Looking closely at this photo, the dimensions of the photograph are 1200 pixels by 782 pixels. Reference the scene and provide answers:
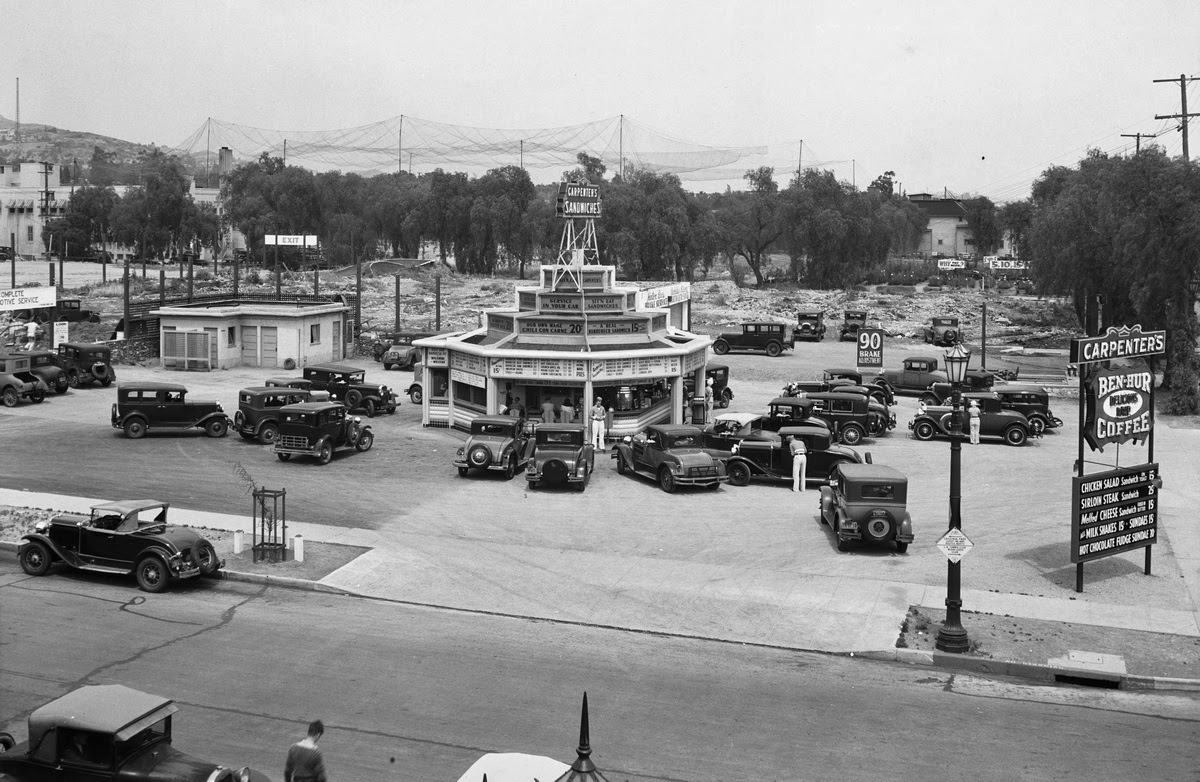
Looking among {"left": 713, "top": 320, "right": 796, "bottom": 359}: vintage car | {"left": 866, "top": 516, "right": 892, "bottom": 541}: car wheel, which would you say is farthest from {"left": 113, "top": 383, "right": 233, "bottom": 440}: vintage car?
{"left": 713, "top": 320, "right": 796, "bottom": 359}: vintage car

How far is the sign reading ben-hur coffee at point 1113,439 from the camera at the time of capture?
2309 centimetres

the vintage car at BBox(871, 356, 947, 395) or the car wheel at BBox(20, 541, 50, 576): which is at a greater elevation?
the vintage car at BBox(871, 356, 947, 395)

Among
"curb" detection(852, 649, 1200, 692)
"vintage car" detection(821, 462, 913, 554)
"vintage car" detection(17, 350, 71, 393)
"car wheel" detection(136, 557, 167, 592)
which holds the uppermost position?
"vintage car" detection(17, 350, 71, 393)

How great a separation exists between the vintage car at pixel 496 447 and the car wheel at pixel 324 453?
157 inches

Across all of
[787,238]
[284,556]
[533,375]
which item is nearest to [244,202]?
[787,238]

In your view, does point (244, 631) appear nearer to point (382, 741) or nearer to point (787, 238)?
point (382, 741)

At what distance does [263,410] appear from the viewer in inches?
1490

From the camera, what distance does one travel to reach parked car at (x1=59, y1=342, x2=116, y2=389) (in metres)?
48.6

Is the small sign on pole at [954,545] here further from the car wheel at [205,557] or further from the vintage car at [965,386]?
the vintage car at [965,386]

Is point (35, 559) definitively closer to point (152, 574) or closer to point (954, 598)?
point (152, 574)

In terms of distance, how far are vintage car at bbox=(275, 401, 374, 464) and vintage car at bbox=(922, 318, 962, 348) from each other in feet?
160

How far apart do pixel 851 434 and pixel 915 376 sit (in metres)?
15.3

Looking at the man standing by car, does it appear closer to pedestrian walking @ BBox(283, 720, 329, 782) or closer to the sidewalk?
the sidewalk

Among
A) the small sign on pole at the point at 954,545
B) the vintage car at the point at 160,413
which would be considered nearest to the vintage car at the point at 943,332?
the vintage car at the point at 160,413
